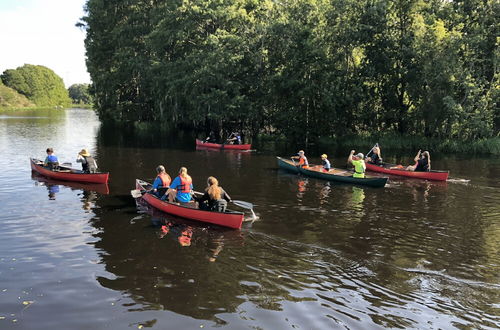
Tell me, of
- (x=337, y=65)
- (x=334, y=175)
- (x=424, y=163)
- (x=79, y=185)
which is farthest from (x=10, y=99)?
(x=424, y=163)

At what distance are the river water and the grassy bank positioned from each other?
653 inches

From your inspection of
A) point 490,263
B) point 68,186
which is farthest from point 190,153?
point 490,263

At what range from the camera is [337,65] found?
40.2 metres

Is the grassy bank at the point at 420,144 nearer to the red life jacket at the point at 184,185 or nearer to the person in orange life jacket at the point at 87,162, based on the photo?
the person in orange life jacket at the point at 87,162

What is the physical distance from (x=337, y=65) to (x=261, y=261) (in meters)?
32.6

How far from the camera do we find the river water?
8.52 m

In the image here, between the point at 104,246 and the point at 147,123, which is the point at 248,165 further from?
the point at 147,123

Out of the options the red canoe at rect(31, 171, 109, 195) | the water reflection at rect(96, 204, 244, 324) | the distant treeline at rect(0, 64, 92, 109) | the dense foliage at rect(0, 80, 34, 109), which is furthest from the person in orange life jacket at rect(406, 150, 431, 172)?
the distant treeline at rect(0, 64, 92, 109)

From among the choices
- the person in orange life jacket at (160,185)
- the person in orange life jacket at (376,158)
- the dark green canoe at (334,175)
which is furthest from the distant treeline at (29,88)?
the person in orange life jacket at (160,185)

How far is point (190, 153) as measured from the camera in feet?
116

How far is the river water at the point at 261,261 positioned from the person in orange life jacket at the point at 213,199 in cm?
79

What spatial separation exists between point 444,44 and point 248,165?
21.0 metres

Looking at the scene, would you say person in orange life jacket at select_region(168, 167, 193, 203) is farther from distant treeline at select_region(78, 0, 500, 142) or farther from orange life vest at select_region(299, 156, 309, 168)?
distant treeline at select_region(78, 0, 500, 142)

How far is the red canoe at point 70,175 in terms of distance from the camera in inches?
827
